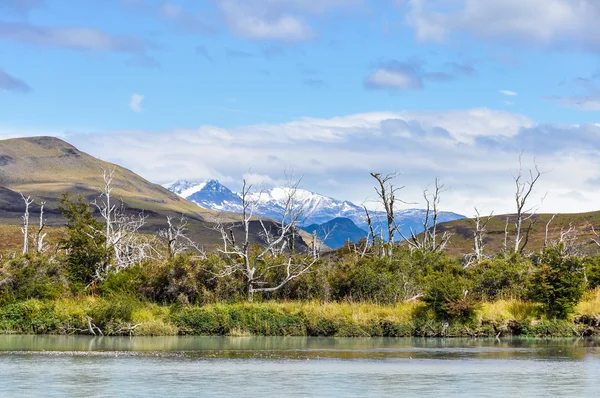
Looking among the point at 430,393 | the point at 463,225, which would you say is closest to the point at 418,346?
the point at 430,393

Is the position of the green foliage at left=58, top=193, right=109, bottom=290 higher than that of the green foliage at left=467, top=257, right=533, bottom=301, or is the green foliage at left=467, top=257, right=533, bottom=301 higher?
the green foliage at left=58, top=193, right=109, bottom=290

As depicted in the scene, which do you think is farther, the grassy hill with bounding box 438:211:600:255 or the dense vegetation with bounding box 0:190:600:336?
the grassy hill with bounding box 438:211:600:255

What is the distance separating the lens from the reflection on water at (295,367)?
2425cm

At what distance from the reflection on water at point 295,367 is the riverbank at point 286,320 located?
168 centimetres

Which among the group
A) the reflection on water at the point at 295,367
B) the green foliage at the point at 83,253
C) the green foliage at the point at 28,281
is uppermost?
the green foliage at the point at 83,253

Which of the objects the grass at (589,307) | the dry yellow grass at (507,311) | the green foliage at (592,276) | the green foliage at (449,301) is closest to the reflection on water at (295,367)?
the green foliage at (449,301)

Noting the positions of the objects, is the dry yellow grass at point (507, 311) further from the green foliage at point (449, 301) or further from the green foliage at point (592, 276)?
the green foliage at point (592, 276)

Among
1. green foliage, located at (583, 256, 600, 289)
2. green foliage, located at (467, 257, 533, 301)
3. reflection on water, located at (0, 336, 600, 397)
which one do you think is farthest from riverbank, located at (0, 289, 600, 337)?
green foliage, located at (583, 256, 600, 289)

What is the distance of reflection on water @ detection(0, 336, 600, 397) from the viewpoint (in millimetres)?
24250

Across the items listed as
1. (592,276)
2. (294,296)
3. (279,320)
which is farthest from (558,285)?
(294,296)

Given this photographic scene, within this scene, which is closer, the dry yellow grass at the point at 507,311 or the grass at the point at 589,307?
the dry yellow grass at the point at 507,311

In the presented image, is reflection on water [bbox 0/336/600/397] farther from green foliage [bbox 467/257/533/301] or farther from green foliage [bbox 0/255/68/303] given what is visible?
green foliage [bbox 467/257/533/301]

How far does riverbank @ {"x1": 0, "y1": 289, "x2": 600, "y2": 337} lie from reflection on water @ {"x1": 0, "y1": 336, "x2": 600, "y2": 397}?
1678 millimetres

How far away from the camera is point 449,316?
41.7 meters
